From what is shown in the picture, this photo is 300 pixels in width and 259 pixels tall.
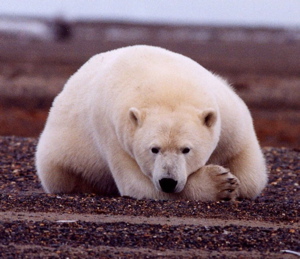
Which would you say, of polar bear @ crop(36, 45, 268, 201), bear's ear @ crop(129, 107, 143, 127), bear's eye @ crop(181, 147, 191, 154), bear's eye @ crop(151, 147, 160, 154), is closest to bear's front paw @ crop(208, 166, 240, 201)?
polar bear @ crop(36, 45, 268, 201)

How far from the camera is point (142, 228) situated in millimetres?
4723

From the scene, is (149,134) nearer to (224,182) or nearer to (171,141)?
(171,141)

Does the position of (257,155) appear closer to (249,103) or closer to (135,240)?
(135,240)

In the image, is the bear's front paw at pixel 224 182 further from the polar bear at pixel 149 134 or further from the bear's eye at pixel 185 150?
the bear's eye at pixel 185 150

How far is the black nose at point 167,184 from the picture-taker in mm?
5246

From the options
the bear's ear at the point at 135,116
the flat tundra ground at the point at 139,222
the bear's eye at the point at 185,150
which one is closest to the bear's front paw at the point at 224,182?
the flat tundra ground at the point at 139,222

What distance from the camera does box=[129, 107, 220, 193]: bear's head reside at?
17.2 ft

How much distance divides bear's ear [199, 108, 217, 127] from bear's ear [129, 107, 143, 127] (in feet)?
1.38

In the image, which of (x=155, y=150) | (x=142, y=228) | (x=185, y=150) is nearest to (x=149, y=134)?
(x=155, y=150)

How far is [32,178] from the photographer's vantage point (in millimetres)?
7402

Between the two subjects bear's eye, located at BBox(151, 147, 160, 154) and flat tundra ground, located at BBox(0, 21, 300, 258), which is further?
bear's eye, located at BBox(151, 147, 160, 154)

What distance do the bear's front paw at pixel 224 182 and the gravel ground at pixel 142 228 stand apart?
0.45 ft

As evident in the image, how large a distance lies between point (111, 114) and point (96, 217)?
958mm

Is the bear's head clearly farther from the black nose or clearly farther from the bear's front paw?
the bear's front paw
